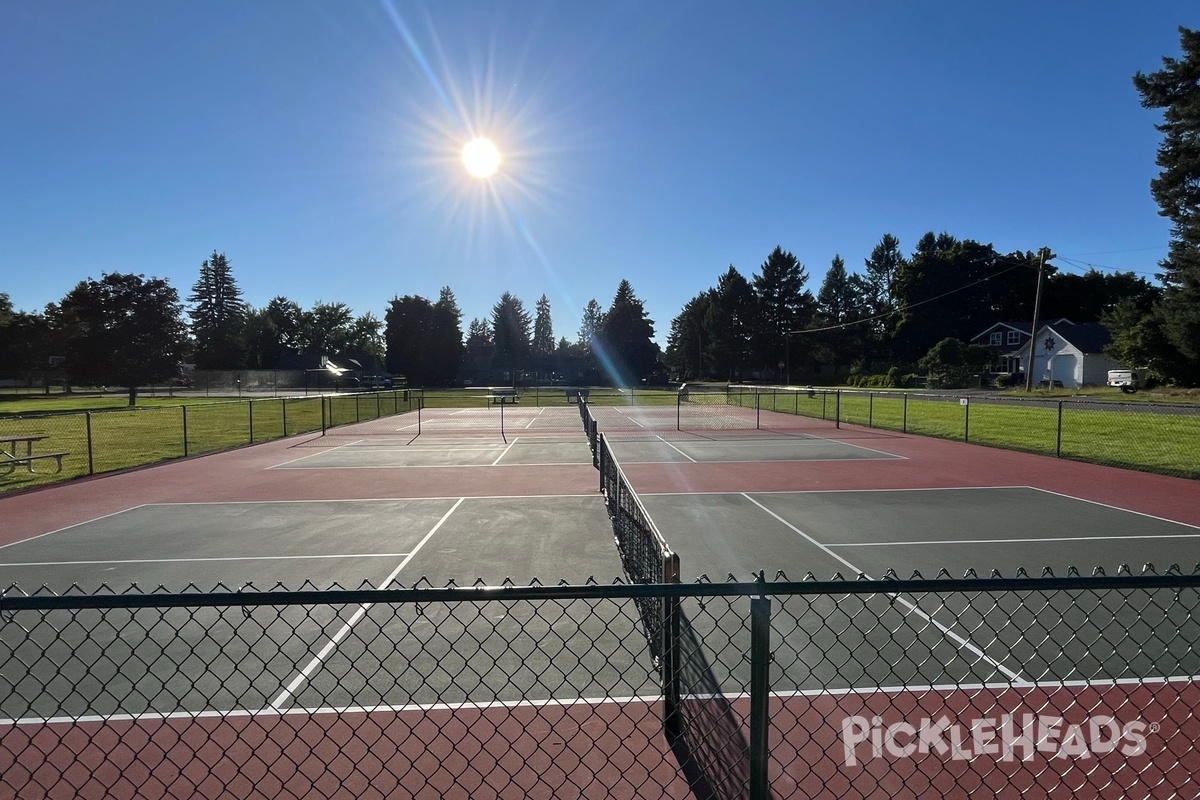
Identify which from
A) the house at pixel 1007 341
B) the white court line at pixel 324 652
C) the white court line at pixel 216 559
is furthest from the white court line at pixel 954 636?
the house at pixel 1007 341

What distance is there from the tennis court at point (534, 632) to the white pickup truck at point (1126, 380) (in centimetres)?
3957

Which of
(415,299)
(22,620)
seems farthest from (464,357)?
(22,620)

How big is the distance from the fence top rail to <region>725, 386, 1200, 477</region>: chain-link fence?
54.3 feet

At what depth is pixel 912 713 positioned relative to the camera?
4.57 m

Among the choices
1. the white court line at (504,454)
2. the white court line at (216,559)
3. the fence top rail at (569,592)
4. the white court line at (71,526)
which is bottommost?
the white court line at (504,454)

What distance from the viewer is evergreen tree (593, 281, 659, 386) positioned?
100812 mm

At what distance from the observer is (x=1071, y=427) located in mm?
24781

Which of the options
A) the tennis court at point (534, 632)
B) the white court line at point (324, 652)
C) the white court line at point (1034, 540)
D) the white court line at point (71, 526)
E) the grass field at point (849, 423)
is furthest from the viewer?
the grass field at point (849, 423)

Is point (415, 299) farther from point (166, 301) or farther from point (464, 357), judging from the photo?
point (166, 301)

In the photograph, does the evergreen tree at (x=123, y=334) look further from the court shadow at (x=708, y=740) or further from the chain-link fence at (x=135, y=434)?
the court shadow at (x=708, y=740)

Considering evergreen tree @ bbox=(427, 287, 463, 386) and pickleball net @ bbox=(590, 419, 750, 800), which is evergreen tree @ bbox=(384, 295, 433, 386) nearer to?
evergreen tree @ bbox=(427, 287, 463, 386)

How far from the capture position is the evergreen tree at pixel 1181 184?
128 ft

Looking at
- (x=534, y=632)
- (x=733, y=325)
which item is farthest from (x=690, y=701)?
(x=733, y=325)

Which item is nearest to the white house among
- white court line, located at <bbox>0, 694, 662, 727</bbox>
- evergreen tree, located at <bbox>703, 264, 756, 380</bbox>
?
evergreen tree, located at <bbox>703, 264, 756, 380</bbox>
